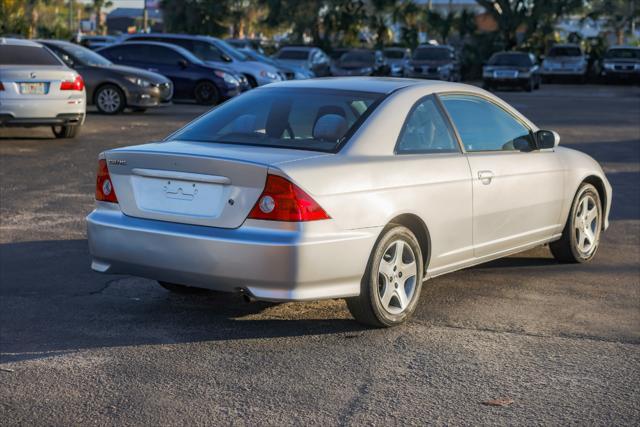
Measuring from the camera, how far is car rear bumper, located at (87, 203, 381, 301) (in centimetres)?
596

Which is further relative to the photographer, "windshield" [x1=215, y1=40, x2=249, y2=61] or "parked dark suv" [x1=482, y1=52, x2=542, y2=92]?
"parked dark suv" [x1=482, y1=52, x2=542, y2=92]

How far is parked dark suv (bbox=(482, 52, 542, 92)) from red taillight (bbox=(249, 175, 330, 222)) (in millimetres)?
36111

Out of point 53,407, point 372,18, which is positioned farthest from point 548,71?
point 53,407

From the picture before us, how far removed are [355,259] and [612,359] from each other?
1.46 metres

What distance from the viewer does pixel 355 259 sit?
6.21 metres

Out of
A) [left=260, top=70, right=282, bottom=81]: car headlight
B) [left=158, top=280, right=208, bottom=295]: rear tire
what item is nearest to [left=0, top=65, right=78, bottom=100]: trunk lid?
[left=158, top=280, right=208, bottom=295]: rear tire

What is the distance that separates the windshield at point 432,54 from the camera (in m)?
45.1

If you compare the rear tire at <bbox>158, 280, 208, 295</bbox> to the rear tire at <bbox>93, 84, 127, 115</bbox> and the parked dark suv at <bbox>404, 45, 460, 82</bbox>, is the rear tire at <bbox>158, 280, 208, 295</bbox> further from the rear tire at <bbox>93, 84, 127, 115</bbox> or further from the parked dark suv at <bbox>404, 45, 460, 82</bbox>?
the parked dark suv at <bbox>404, 45, 460, 82</bbox>

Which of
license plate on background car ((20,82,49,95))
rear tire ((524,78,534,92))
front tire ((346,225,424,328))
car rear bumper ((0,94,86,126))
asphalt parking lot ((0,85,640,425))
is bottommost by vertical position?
rear tire ((524,78,534,92))

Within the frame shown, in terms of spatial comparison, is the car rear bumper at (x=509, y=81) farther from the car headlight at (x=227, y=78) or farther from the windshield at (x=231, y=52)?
the car headlight at (x=227, y=78)

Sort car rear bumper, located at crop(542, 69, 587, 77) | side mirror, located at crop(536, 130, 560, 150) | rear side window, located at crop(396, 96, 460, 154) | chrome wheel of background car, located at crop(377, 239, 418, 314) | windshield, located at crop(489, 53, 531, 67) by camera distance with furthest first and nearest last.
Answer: car rear bumper, located at crop(542, 69, 587, 77) < windshield, located at crop(489, 53, 531, 67) < side mirror, located at crop(536, 130, 560, 150) < rear side window, located at crop(396, 96, 460, 154) < chrome wheel of background car, located at crop(377, 239, 418, 314)

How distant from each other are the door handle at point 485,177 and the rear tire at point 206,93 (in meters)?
20.2

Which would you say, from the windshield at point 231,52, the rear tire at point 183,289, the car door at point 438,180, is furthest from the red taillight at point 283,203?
the windshield at point 231,52

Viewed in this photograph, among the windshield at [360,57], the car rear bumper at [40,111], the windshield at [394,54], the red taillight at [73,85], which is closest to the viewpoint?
the car rear bumper at [40,111]
